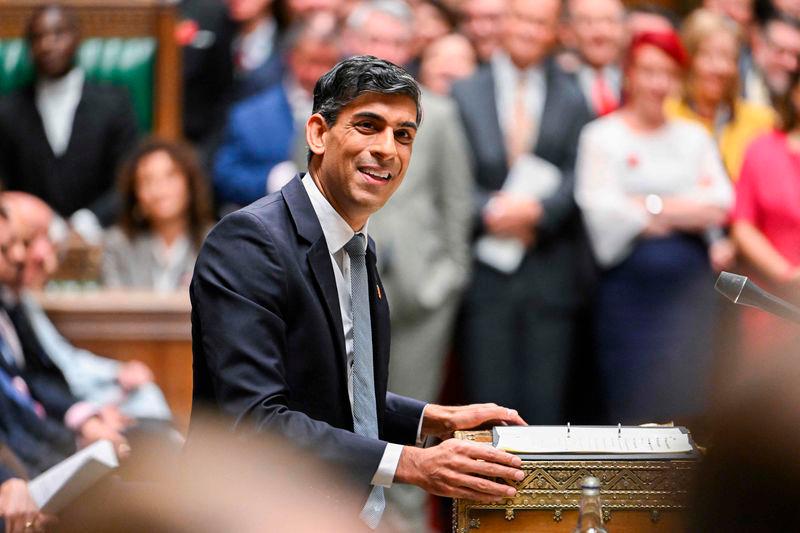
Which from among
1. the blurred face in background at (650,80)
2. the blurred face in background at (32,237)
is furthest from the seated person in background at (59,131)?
the blurred face in background at (650,80)

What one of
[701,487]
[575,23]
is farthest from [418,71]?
[701,487]

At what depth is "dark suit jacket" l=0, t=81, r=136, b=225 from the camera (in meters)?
5.97

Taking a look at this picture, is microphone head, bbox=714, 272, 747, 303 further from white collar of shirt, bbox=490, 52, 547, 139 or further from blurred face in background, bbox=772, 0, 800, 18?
blurred face in background, bbox=772, 0, 800, 18

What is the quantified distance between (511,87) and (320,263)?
278 centimetres

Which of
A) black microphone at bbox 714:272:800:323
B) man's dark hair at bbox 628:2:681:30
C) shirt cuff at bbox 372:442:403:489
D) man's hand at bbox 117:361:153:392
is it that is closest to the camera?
black microphone at bbox 714:272:800:323

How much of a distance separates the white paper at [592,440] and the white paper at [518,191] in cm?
258

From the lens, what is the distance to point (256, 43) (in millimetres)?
6094

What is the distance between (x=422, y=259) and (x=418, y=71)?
41.4 inches

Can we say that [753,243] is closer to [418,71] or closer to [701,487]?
[418,71]

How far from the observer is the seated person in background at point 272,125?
5.38 metres

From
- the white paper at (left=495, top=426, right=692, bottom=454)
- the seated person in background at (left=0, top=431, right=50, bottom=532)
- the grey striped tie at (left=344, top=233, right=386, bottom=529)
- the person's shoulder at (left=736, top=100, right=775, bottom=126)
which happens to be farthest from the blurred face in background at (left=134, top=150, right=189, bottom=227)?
the white paper at (left=495, top=426, right=692, bottom=454)

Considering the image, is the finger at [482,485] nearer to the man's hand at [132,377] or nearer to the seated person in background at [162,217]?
the man's hand at [132,377]

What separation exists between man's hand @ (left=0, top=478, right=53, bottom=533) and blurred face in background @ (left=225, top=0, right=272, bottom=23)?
2.98 meters

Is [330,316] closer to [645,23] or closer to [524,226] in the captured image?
[524,226]
